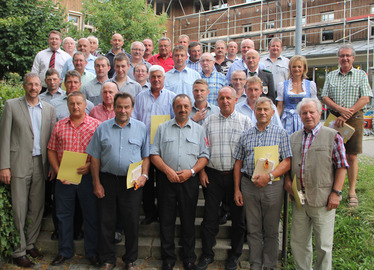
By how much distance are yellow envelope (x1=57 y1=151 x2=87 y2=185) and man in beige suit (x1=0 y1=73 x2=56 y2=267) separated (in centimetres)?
45

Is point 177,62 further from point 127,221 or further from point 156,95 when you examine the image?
point 127,221

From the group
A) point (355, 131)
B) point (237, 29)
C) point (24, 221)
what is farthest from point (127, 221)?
point (237, 29)

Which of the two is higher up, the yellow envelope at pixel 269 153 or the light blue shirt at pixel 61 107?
the light blue shirt at pixel 61 107

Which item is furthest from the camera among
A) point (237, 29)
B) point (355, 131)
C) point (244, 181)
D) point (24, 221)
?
point (237, 29)

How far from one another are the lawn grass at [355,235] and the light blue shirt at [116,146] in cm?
245

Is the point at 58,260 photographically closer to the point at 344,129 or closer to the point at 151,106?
Result: the point at 151,106

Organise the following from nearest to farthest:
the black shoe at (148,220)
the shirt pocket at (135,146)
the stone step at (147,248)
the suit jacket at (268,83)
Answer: the shirt pocket at (135,146) → the stone step at (147,248) → the black shoe at (148,220) → the suit jacket at (268,83)

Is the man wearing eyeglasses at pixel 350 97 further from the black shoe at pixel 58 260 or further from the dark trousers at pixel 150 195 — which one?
the black shoe at pixel 58 260

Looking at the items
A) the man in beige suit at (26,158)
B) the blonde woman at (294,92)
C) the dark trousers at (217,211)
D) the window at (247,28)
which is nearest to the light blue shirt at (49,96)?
the man in beige suit at (26,158)

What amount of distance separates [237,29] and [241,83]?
25.5 metres

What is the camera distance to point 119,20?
15883 mm

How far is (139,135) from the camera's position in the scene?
4.06 meters

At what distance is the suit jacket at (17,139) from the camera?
412cm

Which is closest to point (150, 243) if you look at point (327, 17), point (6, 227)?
point (6, 227)
